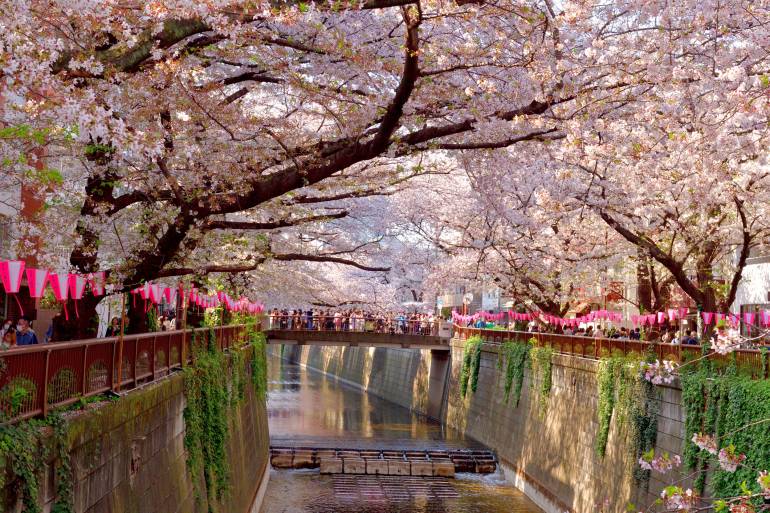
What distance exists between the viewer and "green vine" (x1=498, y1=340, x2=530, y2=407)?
32.0 metres

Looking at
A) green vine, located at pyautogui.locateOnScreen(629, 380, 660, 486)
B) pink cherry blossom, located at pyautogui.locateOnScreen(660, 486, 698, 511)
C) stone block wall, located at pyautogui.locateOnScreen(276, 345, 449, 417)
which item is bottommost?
stone block wall, located at pyautogui.locateOnScreen(276, 345, 449, 417)

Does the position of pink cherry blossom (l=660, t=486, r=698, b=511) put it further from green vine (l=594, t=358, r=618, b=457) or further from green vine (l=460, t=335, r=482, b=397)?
green vine (l=460, t=335, r=482, b=397)

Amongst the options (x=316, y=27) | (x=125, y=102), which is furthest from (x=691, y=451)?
(x=125, y=102)

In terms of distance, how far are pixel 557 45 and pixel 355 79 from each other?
2941 mm

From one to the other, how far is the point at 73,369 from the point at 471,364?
103ft

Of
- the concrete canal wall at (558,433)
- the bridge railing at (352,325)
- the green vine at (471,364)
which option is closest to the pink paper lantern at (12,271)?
the concrete canal wall at (558,433)

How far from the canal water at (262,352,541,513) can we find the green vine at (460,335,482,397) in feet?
7.60

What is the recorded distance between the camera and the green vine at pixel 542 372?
2873 cm

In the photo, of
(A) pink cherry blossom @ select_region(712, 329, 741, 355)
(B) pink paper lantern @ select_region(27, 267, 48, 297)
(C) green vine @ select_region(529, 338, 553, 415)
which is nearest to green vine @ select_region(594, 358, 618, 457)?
(C) green vine @ select_region(529, 338, 553, 415)

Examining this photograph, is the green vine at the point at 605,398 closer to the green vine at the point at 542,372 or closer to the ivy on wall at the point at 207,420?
the green vine at the point at 542,372

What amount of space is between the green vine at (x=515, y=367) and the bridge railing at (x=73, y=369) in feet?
61.7

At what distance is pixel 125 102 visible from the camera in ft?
39.5

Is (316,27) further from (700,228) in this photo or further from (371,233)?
(371,233)

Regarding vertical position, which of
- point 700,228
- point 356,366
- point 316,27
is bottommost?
point 356,366
